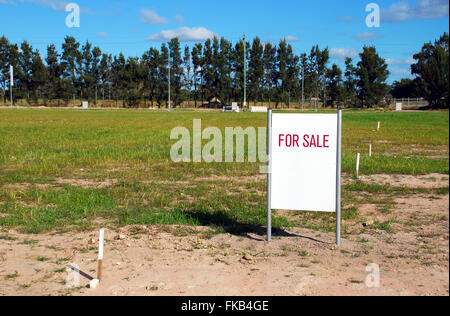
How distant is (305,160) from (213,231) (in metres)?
1.95

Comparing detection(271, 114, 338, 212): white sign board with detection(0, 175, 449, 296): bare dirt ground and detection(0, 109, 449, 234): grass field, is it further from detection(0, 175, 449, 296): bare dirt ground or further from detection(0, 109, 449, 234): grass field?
detection(0, 109, 449, 234): grass field

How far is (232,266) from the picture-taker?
588 cm

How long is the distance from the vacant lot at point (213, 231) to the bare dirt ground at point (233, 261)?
16 mm

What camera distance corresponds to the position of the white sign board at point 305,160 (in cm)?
653

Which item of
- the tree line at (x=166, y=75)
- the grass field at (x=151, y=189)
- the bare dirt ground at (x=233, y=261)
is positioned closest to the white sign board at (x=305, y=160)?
the bare dirt ground at (x=233, y=261)

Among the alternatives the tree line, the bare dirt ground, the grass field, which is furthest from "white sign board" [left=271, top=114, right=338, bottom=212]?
the tree line

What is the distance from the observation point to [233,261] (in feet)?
20.0

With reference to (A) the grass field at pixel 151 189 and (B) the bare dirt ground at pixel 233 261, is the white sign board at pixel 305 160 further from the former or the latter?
(A) the grass field at pixel 151 189

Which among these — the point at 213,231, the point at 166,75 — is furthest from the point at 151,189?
the point at 166,75

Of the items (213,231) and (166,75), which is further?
(166,75)

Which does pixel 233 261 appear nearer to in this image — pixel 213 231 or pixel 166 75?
pixel 213 231

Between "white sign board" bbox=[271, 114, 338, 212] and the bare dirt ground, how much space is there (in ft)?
2.20

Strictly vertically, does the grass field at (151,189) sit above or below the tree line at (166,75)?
below

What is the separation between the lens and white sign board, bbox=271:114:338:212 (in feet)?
21.4
